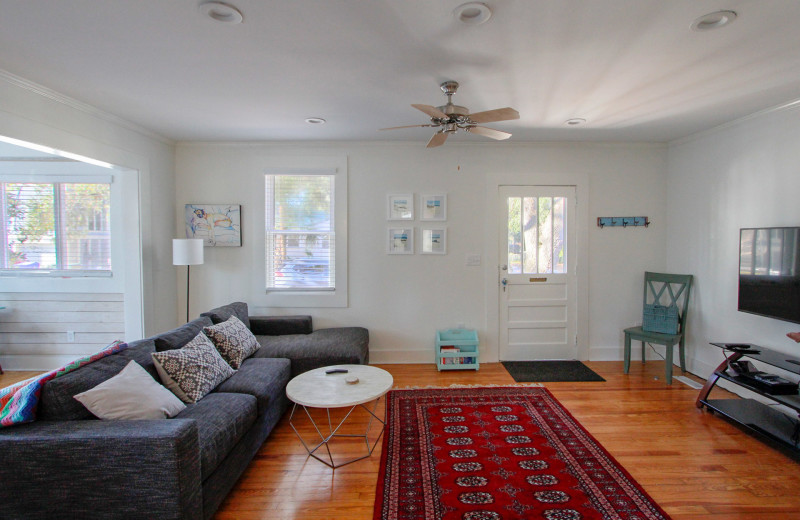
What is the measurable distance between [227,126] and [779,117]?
482cm

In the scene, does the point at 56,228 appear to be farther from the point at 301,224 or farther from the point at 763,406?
the point at 763,406

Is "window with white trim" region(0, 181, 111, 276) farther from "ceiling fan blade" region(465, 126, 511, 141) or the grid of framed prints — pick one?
"ceiling fan blade" region(465, 126, 511, 141)

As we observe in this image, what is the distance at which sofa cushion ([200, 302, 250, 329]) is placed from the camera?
325 cm

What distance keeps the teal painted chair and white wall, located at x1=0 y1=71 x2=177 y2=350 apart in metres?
4.99

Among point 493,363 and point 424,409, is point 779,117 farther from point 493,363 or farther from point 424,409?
point 424,409

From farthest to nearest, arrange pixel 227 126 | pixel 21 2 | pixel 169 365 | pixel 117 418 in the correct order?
pixel 227 126, pixel 169 365, pixel 117 418, pixel 21 2

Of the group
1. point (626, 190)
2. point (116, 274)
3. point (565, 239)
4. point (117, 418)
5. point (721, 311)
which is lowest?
point (117, 418)

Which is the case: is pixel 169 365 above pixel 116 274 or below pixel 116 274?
below

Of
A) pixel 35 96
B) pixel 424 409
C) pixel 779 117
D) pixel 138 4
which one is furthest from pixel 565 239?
pixel 35 96

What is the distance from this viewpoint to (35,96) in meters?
2.63

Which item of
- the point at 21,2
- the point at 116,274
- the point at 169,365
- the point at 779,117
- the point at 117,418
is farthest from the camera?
the point at 116,274

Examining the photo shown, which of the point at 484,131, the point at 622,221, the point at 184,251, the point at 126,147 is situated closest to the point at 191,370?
the point at 184,251

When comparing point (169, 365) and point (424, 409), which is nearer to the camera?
point (169, 365)

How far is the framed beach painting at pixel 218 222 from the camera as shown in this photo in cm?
422
